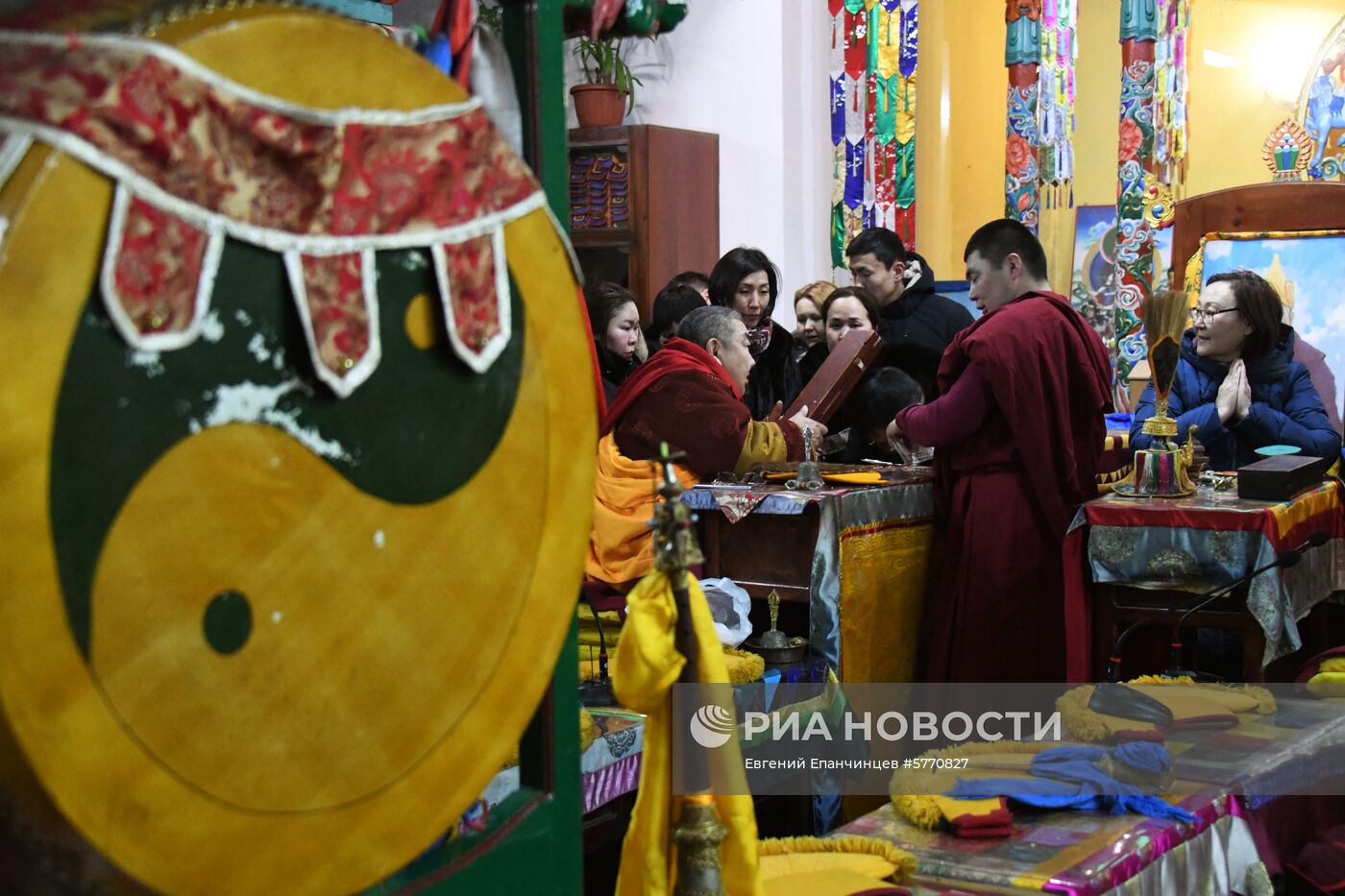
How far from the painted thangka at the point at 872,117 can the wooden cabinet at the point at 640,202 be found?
2.67ft

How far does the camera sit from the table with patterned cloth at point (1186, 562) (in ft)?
13.5

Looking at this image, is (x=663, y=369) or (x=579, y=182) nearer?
(x=663, y=369)

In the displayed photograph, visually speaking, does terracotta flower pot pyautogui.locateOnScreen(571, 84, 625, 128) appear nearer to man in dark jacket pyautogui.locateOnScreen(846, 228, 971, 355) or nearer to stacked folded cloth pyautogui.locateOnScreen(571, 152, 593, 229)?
stacked folded cloth pyautogui.locateOnScreen(571, 152, 593, 229)

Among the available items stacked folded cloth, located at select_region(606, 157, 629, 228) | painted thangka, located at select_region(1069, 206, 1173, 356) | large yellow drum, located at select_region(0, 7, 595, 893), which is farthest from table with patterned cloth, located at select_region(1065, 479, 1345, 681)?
painted thangka, located at select_region(1069, 206, 1173, 356)

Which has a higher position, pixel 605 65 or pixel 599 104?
pixel 605 65

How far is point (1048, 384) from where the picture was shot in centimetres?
461

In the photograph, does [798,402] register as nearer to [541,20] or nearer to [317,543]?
[541,20]

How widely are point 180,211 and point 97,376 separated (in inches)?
5.6

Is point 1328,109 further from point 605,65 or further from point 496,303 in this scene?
point 496,303

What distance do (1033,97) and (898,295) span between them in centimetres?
277

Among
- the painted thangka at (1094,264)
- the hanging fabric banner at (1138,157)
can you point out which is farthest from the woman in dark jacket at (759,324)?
the painted thangka at (1094,264)

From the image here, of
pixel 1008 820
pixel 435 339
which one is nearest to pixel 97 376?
pixel 435 339

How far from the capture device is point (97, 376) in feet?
3.57

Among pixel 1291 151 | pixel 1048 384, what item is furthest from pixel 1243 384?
pixel 1291 151
